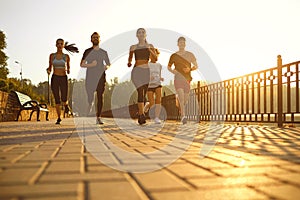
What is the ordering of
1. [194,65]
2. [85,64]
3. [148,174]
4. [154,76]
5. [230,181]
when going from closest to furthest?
[230,181], [148,174], [85,64], [154,76], [194,65]

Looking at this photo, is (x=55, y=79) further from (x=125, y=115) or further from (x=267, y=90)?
(x=125, y=115)

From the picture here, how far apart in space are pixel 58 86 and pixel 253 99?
17.1ft

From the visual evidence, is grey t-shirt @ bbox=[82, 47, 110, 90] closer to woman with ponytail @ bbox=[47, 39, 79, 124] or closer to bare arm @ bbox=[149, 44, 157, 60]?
woman with ponytail @ bbox=[47, 39, 79, 124]

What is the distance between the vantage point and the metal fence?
27.9 feet

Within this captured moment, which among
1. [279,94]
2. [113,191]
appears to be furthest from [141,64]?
[113,191]

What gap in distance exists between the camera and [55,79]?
883 cm

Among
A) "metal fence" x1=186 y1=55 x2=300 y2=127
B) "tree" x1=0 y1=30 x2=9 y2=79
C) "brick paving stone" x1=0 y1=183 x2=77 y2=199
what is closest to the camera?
"brick paving stone" x1=0 y1=183 x2=77 y2=199

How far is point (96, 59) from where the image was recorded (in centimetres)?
877

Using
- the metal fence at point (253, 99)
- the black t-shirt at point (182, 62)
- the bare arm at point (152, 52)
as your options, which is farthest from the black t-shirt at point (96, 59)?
the metal fence at point (253, 99)

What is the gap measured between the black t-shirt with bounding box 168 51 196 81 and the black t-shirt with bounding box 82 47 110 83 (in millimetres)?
1876

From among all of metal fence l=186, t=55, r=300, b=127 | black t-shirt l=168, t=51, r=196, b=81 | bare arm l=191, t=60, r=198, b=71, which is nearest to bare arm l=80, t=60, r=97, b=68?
black t-shirt l=168, t=51, r=196, b=81

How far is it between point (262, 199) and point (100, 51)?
7.46 m

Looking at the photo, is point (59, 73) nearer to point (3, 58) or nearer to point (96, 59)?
point (96, 59)

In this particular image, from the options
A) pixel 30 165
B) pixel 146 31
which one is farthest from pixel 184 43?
pixel 30 165
